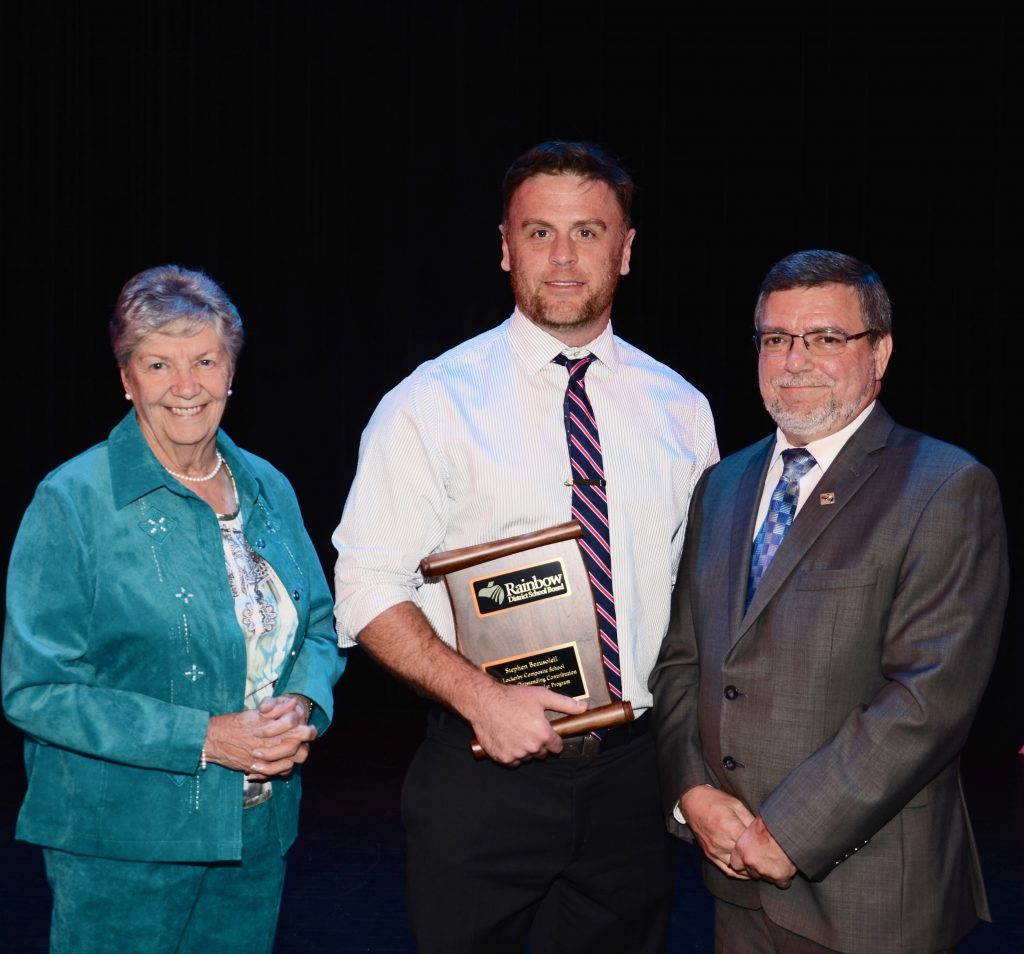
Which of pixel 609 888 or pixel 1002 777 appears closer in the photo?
pixel 609 888

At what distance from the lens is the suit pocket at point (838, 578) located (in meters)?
1.99

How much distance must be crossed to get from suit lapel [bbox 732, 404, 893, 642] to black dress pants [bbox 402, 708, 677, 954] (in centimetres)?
43

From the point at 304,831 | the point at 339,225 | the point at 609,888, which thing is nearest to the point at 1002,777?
the point at 304,831

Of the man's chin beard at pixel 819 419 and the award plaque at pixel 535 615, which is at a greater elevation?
the man's chin beard at pixel 819 419

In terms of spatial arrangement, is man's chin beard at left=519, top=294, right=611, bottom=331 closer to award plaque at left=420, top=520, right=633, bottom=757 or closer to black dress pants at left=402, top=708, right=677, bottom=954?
award plaque at left=420, top=520, right=633, bottom=757

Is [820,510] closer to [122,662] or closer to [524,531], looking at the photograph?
[524,531]

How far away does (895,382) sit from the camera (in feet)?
21.4

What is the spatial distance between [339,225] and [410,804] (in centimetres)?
502

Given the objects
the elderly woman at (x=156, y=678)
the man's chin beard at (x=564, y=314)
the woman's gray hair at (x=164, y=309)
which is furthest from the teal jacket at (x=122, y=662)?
the man's chin beard at (x=564, y=314)

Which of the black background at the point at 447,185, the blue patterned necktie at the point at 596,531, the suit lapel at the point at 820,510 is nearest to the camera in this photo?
the suit lapel at the point at 820,510

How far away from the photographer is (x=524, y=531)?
2273mm

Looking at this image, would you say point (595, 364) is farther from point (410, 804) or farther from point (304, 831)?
point (304, 831)

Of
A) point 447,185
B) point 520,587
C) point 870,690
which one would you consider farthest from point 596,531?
point 447,185

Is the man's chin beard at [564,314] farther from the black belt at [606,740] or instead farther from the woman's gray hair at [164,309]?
the black belt at [606,740]
